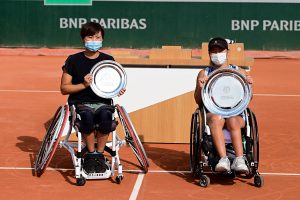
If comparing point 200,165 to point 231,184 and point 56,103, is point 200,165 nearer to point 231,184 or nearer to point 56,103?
point 231,184

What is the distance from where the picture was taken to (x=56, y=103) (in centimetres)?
1264

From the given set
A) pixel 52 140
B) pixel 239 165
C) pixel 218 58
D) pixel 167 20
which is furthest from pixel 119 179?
pixel 167 20

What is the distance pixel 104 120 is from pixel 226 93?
3.76 ft

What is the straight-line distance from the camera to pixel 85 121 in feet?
22.8

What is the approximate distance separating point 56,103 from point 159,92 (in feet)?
13.1

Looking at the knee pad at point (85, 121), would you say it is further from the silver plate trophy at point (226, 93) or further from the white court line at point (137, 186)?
the silver plate trophy at point (226, 93)

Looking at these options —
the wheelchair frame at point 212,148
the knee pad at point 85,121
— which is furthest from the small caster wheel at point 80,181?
the wheelchair frame at point 212,148

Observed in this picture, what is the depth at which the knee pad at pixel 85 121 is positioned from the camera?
6.93 m

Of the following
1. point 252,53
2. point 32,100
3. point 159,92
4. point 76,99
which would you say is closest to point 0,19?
point 252,53

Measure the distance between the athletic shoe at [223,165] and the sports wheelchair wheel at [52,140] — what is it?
1420 mm

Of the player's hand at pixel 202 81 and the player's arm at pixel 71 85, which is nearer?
the player's hand at pixel 202 81

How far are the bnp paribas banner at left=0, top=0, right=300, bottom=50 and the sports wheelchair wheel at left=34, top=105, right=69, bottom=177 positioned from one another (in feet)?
53.6

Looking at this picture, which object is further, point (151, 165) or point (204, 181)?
point (151, 165)

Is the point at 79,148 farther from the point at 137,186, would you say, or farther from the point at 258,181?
the point at 258,181
